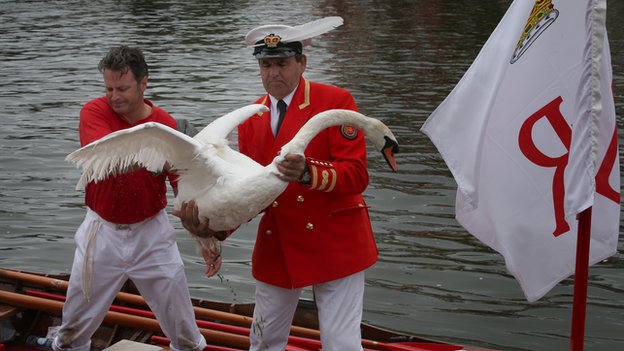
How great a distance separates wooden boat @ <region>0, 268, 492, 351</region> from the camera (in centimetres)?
653

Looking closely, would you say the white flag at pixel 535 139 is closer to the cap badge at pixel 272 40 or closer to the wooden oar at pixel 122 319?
the cap badge at pixel 272 40

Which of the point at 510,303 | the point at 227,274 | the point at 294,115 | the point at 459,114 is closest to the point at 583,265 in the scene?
the point at 459,114

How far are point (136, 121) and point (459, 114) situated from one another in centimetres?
198

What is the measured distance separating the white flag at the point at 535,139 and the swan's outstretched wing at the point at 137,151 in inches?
57.5

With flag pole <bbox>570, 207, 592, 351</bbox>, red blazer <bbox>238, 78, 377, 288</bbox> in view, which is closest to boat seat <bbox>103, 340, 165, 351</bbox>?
red blazer <bbox>238, 78, 377, 288</bbox>

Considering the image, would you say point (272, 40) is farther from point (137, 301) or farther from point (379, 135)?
point (137, 301)

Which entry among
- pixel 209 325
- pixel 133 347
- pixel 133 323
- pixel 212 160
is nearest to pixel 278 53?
pixel 212 160

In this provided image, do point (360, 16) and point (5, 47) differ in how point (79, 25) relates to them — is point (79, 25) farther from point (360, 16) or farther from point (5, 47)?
point (360, 16)

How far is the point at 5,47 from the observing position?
24812 mm

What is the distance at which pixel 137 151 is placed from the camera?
4.99m

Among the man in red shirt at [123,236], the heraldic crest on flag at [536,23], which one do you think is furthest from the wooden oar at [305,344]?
the heraldic crest on flag at [536,23]

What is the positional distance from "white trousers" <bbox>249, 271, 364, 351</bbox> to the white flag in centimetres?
80

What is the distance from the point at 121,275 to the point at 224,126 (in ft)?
4.17

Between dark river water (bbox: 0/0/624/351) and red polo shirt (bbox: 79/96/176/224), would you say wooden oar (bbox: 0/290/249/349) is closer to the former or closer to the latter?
red polo shirt (bbox: 79/96/176/224)
